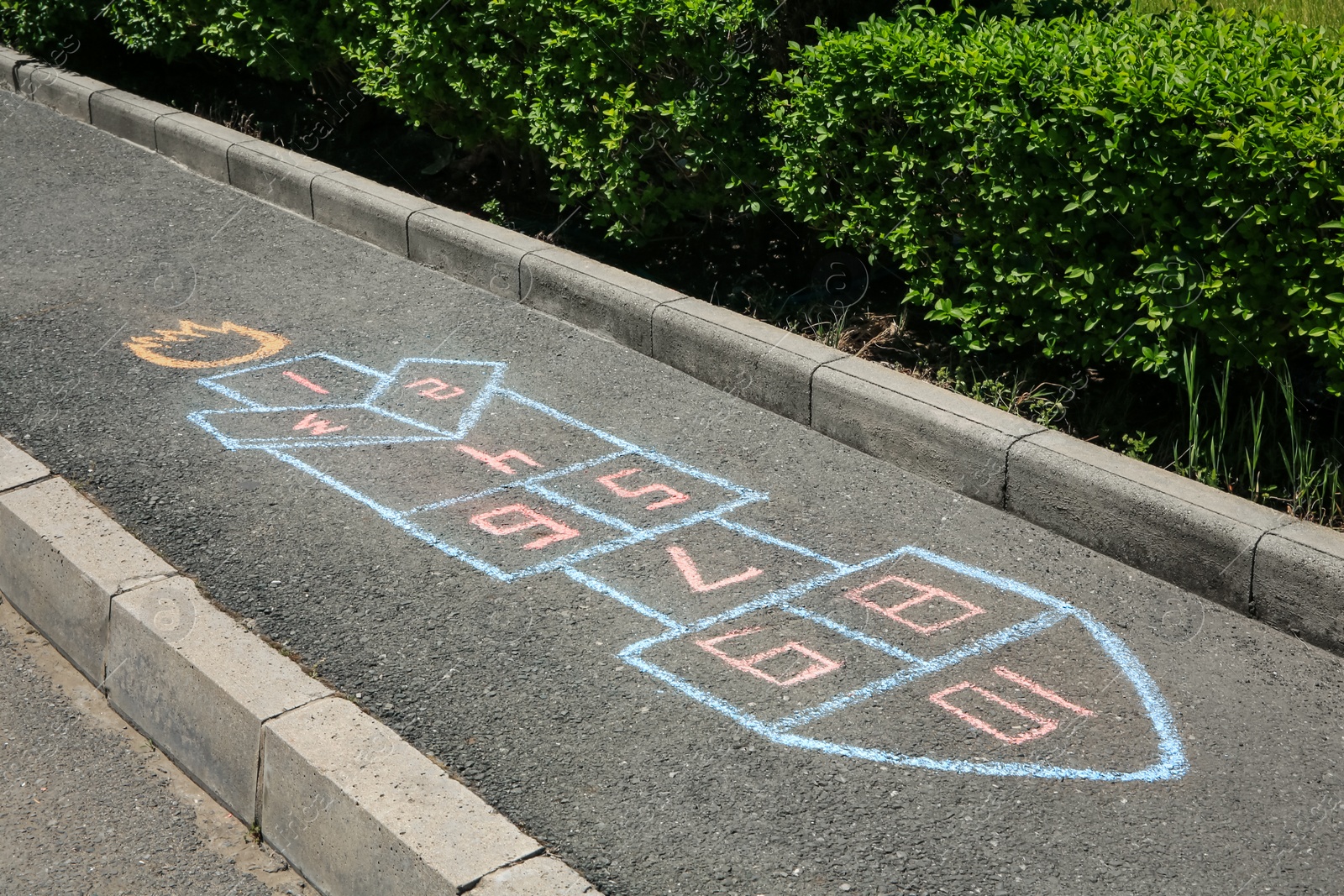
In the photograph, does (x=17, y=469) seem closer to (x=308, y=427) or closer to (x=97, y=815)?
(x=308, y=427)

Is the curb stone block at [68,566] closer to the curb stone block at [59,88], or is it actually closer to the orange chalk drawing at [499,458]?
the orange chalk drawing at [499,458]

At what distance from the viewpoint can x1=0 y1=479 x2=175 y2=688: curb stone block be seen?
13.1ft

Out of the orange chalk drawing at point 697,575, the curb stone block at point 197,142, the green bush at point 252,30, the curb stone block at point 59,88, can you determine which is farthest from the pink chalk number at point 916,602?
the curb stone block at point 59,88

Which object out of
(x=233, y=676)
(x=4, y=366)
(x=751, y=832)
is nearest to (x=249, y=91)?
(x=4, y=366)

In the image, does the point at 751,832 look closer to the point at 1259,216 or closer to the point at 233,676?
the point at 233,676

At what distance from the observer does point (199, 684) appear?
3572 mm

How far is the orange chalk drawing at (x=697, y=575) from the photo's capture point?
14.1 ft

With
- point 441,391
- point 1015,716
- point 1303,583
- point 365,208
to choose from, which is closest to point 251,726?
point 1015,716

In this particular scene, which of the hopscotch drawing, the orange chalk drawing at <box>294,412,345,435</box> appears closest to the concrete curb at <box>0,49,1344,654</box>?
the hopscotch drawing

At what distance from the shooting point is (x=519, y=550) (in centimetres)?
450

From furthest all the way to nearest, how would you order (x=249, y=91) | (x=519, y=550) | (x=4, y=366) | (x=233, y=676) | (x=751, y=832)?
(x=249, y=91) < (x=4, y=366) < (x=519, y=550) < (x=233, y=676) < (x=751, y=832)

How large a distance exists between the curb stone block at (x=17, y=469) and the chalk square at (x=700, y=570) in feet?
6.44

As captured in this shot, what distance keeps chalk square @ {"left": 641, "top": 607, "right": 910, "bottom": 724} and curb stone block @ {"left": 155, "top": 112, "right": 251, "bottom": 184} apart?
5897 millimetres

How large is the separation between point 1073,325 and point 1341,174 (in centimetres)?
114
